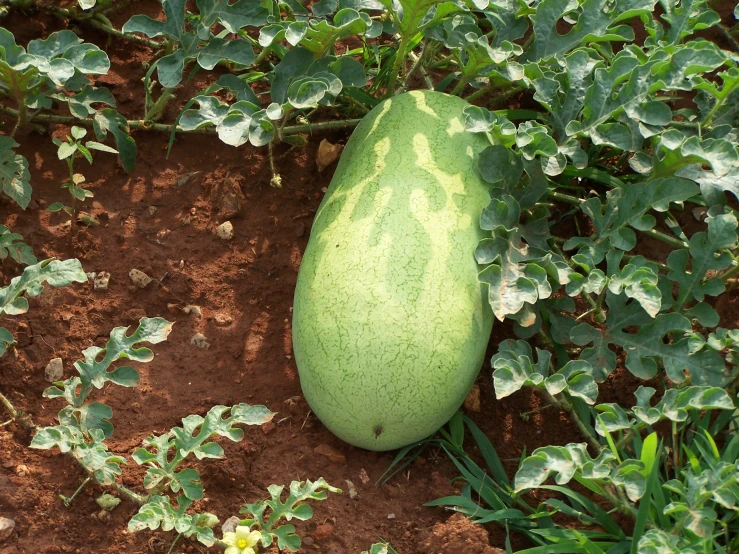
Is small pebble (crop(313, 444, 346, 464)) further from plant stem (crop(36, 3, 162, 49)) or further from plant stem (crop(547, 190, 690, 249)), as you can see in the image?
plant stem (crop(36, 3, 162, 49))

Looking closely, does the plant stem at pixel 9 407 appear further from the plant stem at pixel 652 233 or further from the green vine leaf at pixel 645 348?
the plant stem at pixel 652 233

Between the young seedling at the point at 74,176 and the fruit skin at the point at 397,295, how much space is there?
3.04 ft

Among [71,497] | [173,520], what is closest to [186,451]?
[173,520]

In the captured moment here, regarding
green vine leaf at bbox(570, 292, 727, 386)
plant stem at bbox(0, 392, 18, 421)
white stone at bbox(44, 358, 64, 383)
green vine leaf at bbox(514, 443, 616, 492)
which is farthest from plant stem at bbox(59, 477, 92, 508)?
green vine leaf at bbox(570, 292, 727, 386)

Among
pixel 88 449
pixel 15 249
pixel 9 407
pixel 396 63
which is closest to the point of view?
pixel 88 449

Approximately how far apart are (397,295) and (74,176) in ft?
4.76

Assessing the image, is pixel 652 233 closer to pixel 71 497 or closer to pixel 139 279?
pixel 139 279

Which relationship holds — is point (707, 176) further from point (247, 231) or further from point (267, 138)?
point (247, 231)

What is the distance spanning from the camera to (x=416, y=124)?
283 centimetres

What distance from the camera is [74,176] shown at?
10.4 ft

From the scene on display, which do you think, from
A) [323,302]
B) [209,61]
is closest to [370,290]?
[323,302]

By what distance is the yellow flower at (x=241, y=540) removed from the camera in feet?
7.81

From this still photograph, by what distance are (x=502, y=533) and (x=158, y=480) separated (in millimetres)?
1111

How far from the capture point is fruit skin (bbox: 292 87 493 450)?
2541 millimetres
